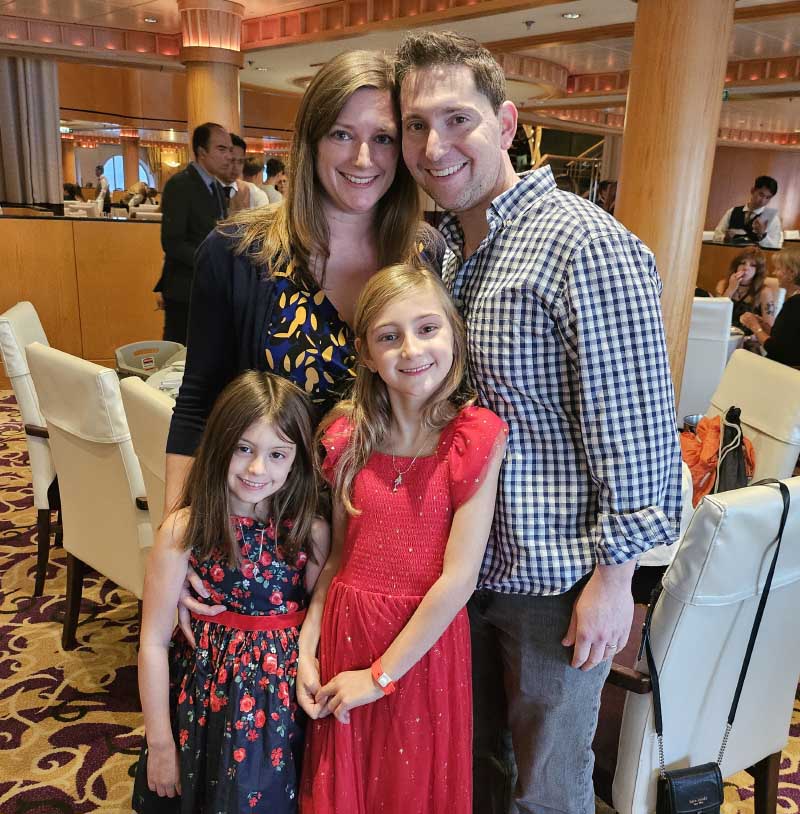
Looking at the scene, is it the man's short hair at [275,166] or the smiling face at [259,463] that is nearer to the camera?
the smiling face at [259,463]

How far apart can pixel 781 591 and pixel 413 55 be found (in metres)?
1.21

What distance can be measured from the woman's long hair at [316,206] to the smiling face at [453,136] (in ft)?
0.32

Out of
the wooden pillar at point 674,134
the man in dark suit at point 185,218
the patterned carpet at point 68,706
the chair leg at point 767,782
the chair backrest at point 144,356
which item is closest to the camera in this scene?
the chair leg at point 767,782

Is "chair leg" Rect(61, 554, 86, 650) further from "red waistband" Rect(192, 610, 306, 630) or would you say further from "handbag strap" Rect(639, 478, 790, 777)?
"handbag strap" Rect(639, 478, 790, 777)

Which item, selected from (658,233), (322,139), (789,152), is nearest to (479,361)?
(322,139)

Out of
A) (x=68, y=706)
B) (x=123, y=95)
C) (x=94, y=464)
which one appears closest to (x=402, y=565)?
(x=94, y=464)

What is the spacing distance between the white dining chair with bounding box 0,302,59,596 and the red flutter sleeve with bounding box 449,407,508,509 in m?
2.14

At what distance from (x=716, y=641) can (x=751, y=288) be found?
175 inches

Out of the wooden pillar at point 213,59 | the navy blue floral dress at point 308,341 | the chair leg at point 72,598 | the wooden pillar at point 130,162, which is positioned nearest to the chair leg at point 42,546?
the chair leg at point 72,598

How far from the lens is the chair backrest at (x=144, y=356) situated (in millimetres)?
3299

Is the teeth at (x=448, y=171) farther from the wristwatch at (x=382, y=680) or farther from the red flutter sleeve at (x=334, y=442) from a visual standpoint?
the wristwatch at (x=382, y=680)

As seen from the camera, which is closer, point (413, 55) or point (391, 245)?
point (413, 55)

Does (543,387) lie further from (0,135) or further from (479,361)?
(0,135)

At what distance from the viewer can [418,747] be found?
131 cm
